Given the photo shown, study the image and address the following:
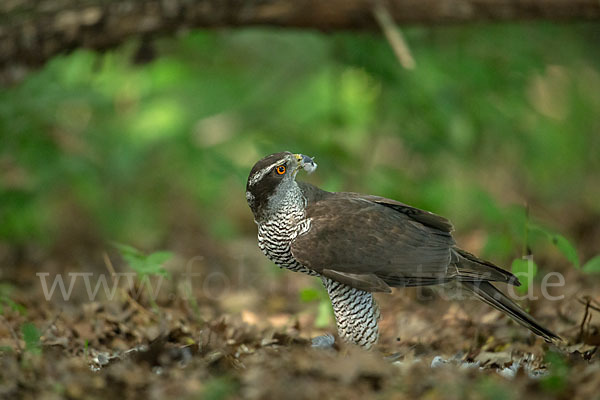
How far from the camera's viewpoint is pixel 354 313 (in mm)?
3939

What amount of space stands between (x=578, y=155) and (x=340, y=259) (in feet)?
24.2

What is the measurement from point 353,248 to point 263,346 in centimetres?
92

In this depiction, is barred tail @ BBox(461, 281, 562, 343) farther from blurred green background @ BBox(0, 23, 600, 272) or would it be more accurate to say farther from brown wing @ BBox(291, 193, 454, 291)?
blurred green background @ BBox(0, 23, 600, 272)

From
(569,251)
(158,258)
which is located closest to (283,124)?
(158,258)

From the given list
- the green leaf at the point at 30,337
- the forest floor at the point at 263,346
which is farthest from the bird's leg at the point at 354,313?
the green leaf at the point at 30,337

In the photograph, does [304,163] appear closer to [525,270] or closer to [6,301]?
[525,270]

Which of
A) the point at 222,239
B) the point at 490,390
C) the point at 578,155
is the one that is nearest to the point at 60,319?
the point at 490,390

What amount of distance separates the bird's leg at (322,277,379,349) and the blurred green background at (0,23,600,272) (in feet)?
6.38

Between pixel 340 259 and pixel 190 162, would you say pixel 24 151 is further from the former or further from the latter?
pixel 340 259

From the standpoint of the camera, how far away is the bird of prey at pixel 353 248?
3.79m

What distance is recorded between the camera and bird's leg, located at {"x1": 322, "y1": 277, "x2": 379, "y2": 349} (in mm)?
3928

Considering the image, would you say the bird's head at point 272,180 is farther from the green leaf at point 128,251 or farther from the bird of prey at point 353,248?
the green leaf at point 128,251

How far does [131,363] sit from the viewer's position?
3434 mm

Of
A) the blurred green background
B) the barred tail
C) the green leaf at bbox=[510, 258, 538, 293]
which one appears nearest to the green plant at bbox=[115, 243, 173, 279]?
the blurred green background
